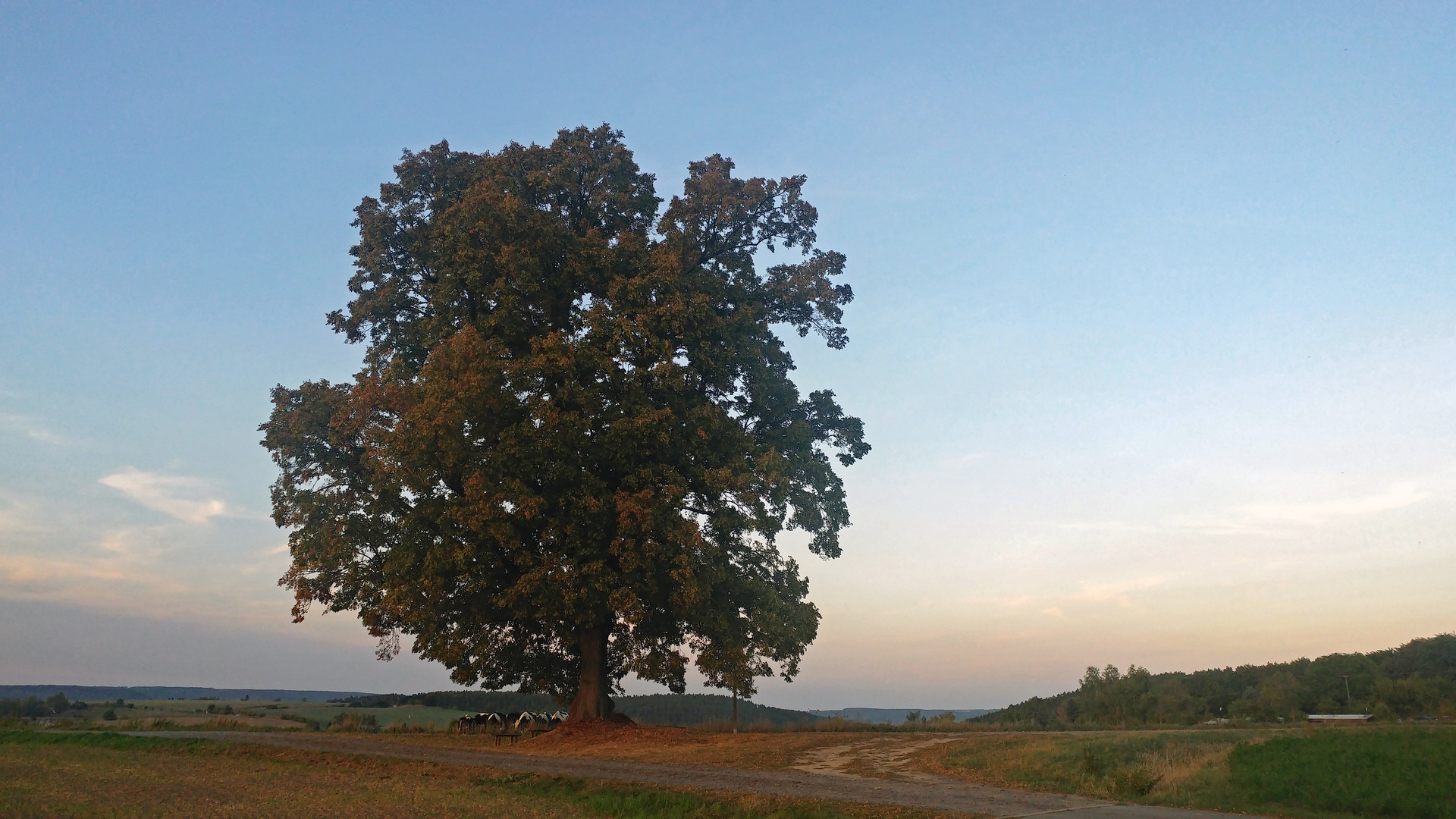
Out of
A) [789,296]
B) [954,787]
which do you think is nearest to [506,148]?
[789,296]

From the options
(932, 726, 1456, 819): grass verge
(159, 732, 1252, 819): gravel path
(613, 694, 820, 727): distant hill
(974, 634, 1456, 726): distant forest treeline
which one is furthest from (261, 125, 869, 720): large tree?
(613, 694, 820, 727): distant hill

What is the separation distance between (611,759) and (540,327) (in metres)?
14.7

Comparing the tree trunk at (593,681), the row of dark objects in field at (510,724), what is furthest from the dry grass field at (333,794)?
the tree trunk at (593,681)

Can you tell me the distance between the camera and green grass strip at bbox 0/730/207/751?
25.5 metres

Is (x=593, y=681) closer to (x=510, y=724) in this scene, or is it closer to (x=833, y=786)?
(x=510, y=724)

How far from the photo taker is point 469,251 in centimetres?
2777

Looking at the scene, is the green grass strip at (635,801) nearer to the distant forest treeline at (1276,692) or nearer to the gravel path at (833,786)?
the gravel path at (833,786)

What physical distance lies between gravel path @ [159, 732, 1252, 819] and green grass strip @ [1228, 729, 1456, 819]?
3.36 meters

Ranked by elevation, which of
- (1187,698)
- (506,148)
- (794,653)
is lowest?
(1187,698)

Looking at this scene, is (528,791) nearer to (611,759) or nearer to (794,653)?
(611,759)

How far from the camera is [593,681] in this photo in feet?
96.7

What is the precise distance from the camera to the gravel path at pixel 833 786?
519 inches

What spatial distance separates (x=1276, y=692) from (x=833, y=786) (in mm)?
50063

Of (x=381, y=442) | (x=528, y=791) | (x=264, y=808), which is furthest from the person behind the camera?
(x=381, y=442)
